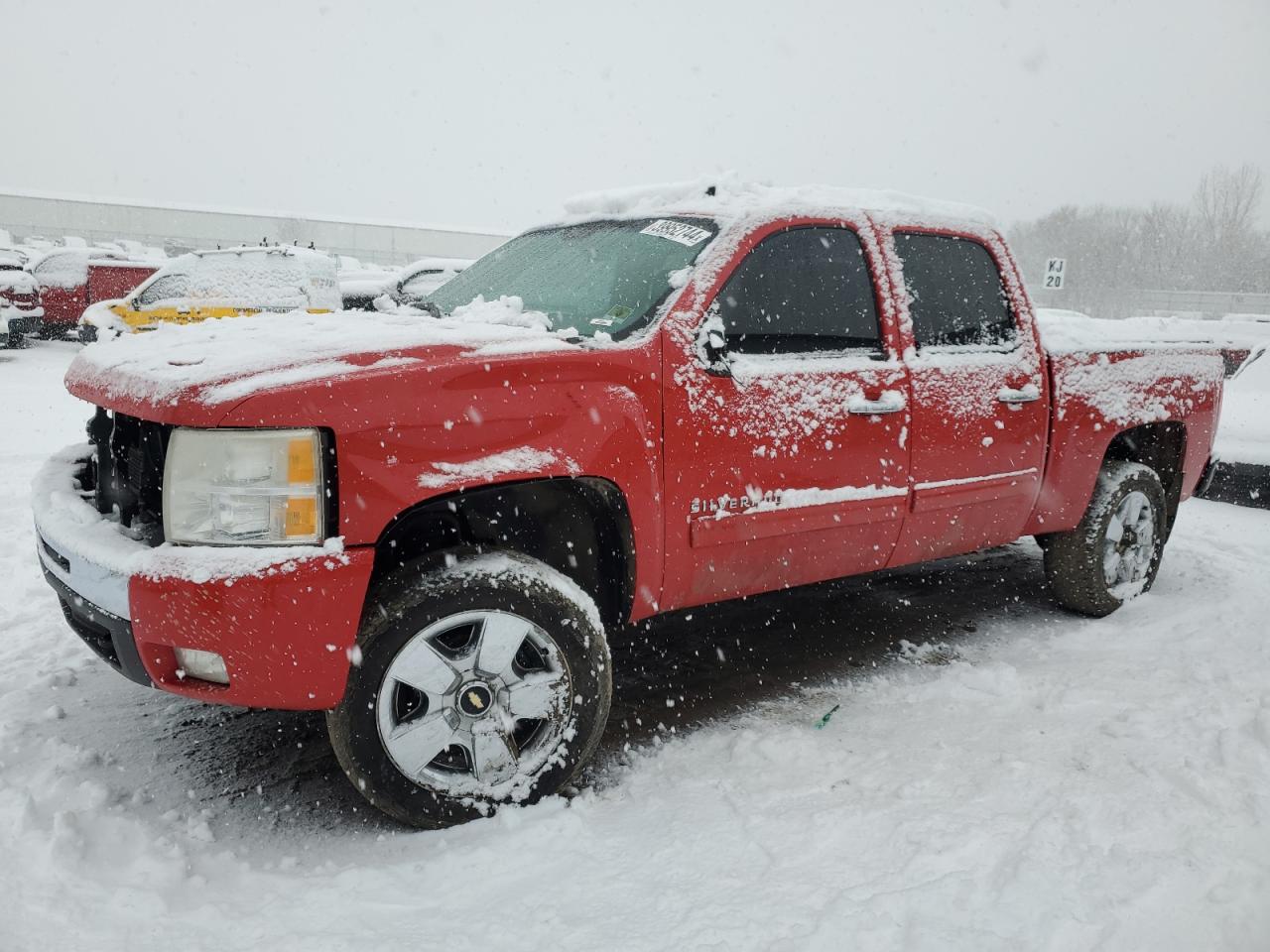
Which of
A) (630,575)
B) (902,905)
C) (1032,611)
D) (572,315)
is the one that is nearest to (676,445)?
(630,575)

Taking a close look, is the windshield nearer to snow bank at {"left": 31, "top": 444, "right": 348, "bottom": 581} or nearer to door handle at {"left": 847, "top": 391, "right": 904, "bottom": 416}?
door handle at {"left": 847, "top": 391, "right": 904, "bottom": 416}

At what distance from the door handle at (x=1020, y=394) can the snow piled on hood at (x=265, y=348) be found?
192 centimetres

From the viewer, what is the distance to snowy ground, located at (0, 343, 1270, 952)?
229 centimetres

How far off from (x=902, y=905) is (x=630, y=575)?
118cm

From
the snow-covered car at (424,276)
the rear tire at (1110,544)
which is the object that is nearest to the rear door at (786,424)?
the rear tire at (1110,544)

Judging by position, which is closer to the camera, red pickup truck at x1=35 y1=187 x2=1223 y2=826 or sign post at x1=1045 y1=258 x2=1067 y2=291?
red pickup truck at x1=35 y1=187 x2=1223 y2=826

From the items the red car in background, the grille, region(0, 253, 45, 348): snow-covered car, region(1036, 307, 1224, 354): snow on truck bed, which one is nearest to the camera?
the grille

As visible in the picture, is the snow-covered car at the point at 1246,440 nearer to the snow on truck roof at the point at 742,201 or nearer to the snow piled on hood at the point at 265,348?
the snow on truck roof at the point at 742,201

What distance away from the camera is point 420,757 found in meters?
2.64

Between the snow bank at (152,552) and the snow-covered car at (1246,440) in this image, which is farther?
the snow-covered car at (1246,440)

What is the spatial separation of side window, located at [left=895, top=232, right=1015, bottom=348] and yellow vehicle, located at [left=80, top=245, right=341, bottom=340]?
323 inches

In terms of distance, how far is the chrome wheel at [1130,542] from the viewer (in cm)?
453

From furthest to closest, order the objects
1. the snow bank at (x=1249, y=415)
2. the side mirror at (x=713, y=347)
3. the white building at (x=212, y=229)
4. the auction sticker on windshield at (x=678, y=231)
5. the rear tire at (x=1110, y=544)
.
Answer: the white building at (x=212, y=229) < the snow bank at (x=1249, y=415) < the rear tire at (x=1110, y=544) < the auction sticker on windshield at (x=678, y=231) < the side mirror at (x=713, y=347)

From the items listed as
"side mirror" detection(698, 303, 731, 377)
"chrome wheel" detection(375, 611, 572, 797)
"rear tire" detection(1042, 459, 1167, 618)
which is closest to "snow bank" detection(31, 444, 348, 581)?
"chrome wheel" detection(375, 611, 572, 797)
